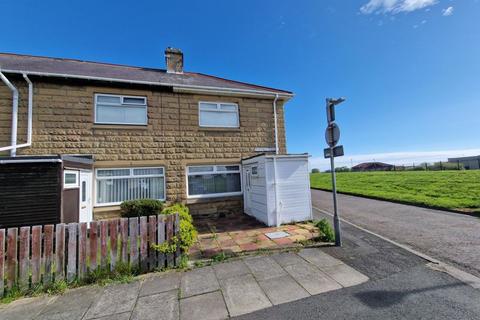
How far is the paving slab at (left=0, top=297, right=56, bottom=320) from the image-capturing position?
120 inches

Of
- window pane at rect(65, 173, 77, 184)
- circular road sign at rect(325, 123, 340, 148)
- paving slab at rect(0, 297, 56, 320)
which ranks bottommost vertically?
paving slab at rect(0, 297, 56, 320)

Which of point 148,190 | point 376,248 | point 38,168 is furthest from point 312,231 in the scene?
point 38,168

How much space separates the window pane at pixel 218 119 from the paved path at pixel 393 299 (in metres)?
7.22

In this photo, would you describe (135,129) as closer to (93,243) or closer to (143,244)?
(93,243)

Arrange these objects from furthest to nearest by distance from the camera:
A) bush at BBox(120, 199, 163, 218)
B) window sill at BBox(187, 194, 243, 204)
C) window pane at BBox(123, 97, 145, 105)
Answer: window sill at BBox(187, 194, 243, 204), window pane at BBox(123, 97, 145, 105), bush at BBox(120, 199, 163, 218)

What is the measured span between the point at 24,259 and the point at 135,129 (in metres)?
5.68

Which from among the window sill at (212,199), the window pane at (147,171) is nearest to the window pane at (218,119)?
the window pane at (147,171)

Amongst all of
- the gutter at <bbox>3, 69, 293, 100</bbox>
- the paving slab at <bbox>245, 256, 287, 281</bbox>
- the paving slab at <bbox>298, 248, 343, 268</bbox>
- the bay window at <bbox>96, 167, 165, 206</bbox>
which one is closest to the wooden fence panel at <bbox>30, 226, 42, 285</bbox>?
the paving slab at <bbox>245, 256, 287, 281</bbox>

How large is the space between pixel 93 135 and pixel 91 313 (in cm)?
682

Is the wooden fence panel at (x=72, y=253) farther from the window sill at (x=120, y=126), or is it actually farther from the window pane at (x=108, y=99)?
the window pane at (x=108, y=99)

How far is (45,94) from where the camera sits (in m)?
7.74

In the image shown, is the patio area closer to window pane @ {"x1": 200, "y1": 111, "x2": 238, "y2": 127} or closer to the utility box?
the utility box

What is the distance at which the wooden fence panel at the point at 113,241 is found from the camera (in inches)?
163

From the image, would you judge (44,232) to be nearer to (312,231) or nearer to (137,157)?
(137,157)
